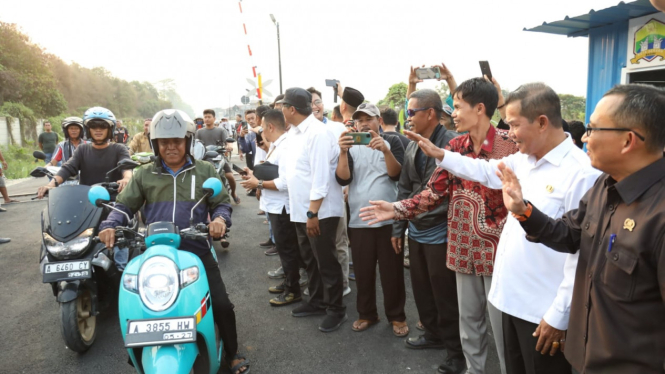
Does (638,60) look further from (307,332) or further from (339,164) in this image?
(307,332)

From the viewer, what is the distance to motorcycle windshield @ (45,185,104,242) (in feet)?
11.6

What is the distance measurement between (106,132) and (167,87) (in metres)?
123

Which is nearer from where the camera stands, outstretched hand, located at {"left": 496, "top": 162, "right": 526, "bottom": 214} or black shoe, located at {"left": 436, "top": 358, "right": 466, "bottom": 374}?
outstretched hand, located at {"left": 496, "top": 162, "right": 526, "bottom": 214}

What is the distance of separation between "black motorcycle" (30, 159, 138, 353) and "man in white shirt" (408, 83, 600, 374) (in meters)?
2.98

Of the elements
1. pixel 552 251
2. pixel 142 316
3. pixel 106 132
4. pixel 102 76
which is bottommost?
pixel 142 316

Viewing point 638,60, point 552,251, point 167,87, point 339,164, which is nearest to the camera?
point 552,251

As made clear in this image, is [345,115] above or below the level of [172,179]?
above

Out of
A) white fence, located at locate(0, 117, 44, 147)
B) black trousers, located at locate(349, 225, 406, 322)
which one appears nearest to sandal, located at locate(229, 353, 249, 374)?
black trousers, located at locate(349, 225, 406, 322)

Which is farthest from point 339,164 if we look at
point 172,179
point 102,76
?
point 102,76

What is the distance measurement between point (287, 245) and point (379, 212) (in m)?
1.95

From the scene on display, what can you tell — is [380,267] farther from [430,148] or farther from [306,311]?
[430,148]

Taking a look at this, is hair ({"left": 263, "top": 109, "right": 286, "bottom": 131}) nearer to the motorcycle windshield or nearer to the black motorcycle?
the black motorcycle

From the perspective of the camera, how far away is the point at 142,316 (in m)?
2.35

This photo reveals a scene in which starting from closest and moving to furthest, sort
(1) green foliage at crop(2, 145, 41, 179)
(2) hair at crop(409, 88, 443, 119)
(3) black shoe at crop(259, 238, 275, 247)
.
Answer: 1. (2) hair at crop(409, 88, 443, 119)
2. (3) black shoe at crop(259, 238, 275, 247)
3. (1) green foliage at crop(2, 145, 41, 179)
